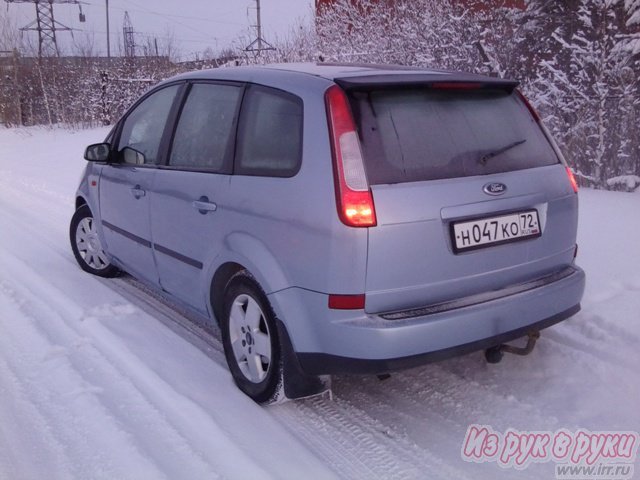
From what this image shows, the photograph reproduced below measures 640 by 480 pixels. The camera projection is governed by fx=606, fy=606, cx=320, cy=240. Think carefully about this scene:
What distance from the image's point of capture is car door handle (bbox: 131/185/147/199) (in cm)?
415

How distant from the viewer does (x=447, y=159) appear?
284 cm

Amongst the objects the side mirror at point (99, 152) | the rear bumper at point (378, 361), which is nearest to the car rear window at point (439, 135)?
the rear bumper at point (378, 361)

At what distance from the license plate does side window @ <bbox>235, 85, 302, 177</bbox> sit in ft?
2.69

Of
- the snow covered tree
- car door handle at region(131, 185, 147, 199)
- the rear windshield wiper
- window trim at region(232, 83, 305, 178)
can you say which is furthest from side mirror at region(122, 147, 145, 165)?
the snow covered tree

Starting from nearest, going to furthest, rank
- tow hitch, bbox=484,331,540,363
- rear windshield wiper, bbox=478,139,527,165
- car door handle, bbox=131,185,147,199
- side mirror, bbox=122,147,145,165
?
rear windshield wiper, bbox=478,139,527,165
tow hitch, bbox=484,331,540,363
car door handle, bbox=131,185,147,199
side mirror, bbox=122,147,145,165

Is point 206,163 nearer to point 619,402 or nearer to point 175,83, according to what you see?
point 175,83

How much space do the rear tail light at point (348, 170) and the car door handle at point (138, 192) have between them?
1875 mm

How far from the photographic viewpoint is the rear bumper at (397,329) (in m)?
2.63

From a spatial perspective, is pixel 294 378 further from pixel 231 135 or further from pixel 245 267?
pixel 231 135

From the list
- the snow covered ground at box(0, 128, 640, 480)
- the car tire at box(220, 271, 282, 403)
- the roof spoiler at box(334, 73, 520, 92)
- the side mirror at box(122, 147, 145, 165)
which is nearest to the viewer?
the snow covered ground at box(0, 128, 640, 480)

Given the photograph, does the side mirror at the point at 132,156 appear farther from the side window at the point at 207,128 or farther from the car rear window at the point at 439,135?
the car rear window at the point at 439,135

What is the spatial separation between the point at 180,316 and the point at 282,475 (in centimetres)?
209

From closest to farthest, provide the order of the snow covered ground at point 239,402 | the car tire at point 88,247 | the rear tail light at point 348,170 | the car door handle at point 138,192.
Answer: the rear tail light at point 348,170 → the snow covered ground at point 239,402 → the car door handle at point 138,192 → the car tire at point 88,247

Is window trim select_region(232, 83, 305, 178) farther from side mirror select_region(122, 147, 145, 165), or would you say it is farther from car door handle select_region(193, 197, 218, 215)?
side mirror select_region(122, 147, 145, 165)
